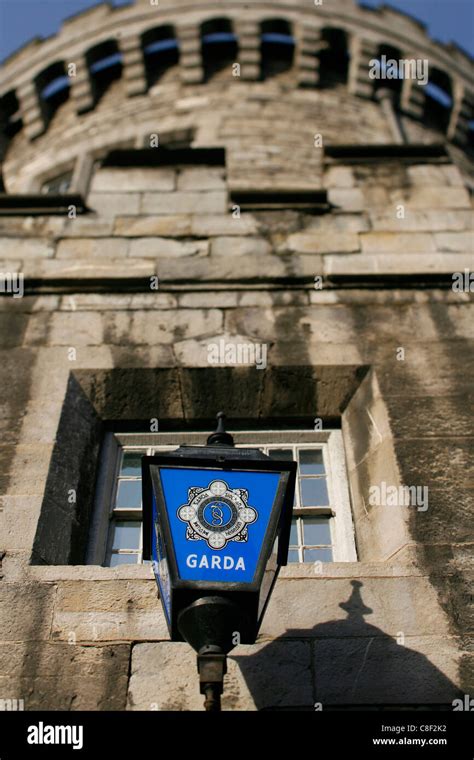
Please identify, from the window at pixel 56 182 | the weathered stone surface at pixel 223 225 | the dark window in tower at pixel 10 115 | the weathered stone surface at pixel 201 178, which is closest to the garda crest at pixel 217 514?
the weathered stone surface at pixel 223 225

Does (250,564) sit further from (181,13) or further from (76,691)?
(181,13)

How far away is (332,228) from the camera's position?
5.69m

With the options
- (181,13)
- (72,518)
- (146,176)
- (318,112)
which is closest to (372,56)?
(318,112)

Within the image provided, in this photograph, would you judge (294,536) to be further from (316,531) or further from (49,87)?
(49,87)

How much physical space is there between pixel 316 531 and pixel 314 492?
0.26m

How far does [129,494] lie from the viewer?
175 inches

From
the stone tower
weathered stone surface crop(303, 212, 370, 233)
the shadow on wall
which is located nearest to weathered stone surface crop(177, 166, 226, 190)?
the stone tower

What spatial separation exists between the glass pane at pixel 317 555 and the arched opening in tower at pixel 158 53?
Result: 9080 millimetres

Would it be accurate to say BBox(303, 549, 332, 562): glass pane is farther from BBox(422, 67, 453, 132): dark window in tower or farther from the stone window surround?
BBox(422, 67, 453, 132): dark window in tower

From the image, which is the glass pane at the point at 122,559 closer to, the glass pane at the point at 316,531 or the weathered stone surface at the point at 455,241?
the glass pane at the point at 316,531

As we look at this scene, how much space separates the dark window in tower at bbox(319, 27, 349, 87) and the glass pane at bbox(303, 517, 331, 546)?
8.87 meters

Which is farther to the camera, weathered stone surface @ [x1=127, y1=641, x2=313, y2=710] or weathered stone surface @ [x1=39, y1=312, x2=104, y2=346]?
weathered stone surface @ [x1=39, y1=312, x2=104, y2=346]

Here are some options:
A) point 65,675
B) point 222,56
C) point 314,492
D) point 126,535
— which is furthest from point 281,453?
point 222,56

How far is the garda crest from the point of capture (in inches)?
105
